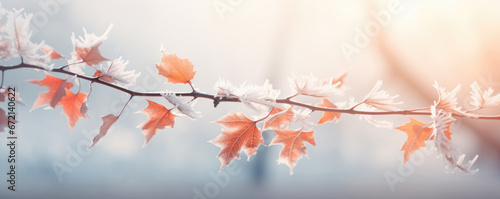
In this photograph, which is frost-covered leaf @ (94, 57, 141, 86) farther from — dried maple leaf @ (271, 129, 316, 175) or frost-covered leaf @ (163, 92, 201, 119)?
dried maple leaf @ (271, 129, 316, 175)

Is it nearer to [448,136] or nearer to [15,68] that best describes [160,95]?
[15,68]

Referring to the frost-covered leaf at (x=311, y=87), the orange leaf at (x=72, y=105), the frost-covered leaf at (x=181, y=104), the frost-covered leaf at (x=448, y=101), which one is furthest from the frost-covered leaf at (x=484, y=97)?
the orange leaf at (x=72, y=105)

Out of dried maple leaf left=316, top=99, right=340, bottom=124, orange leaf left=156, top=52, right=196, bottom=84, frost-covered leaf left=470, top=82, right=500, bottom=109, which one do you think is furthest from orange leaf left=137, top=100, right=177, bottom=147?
frost-covered leaf left=470, top=82, right=500, bottom=109

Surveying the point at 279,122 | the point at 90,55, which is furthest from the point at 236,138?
the point at 90,55

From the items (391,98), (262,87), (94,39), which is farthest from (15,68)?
(391,98)

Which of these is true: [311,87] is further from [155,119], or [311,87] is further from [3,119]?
[3,119]

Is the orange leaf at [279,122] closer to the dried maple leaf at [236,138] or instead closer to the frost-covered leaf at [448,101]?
the dried maple leaf at [236,138]

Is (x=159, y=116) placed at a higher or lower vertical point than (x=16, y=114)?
lower
